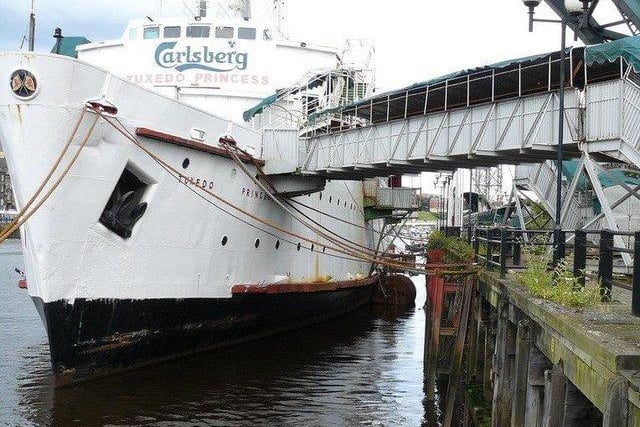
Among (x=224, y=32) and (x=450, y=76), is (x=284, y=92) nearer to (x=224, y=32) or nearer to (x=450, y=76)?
(x=224, y=32)

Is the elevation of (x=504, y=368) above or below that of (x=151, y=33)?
below

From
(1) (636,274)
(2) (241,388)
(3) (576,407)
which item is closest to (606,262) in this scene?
(1) (636,274)

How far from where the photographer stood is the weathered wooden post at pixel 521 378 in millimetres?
7855

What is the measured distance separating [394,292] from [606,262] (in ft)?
78.7

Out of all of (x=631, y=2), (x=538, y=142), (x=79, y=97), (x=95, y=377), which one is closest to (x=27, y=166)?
(x=79, y=97)

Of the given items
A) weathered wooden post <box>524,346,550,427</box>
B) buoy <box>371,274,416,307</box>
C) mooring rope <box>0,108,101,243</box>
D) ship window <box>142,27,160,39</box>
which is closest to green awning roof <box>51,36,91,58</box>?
ship window <box>142,27,160,39</box>

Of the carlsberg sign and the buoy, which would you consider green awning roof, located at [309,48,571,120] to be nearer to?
the carlsberg sign

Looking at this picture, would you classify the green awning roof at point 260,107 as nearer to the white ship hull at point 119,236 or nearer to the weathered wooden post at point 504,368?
the white ship hull at point 119,236

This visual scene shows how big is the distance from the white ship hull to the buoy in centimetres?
1392

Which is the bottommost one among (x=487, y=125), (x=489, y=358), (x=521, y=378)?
(x=489, y=358)

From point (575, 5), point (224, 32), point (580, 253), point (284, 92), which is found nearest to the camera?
point (580, 253)

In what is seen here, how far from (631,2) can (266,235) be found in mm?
13613

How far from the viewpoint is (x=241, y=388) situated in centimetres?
1409

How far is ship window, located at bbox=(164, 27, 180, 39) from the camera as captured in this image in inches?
853
